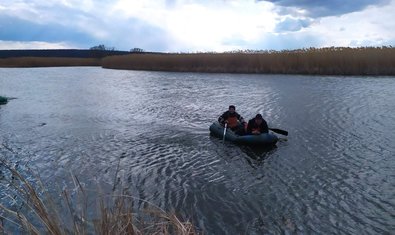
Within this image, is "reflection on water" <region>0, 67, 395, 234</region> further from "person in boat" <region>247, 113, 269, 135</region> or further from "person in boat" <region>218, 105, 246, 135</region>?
"person in boat" <region>218, 105, 246, 135</region>

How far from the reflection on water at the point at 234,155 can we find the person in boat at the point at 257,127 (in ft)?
2.07

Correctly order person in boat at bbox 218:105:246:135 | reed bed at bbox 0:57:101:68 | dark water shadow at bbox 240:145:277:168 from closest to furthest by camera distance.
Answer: dark water shadow at bbox 240:145:277:168 → person in boat at bbox 218:105:246:135 → reed bed at bbox 0:57:101:68

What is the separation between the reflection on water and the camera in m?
7.84

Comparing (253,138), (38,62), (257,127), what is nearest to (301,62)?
(257,127)

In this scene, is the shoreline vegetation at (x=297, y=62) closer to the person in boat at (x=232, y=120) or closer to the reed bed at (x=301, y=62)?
the reed bed at (x=301, y=62)

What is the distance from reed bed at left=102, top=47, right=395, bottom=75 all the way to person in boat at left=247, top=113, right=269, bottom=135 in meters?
20.1

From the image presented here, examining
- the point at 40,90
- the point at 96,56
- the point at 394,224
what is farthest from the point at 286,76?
the point at 96,56

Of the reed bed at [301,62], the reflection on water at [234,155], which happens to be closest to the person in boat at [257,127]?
the reflection on water at [234,155]

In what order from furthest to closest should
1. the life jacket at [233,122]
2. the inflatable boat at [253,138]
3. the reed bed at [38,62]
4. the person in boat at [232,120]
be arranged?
the reed bed at [38,62] < the life jacket at [233,122] < the person in boat at [232,120] < the inflatable boat at [253,138]

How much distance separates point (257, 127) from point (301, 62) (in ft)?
68.1

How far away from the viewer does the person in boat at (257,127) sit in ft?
43.0

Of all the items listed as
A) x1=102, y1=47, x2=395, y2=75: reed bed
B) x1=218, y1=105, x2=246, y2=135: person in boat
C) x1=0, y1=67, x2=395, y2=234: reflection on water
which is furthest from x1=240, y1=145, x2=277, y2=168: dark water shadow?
x1=102, y1=47, x2=395, y2=75: reed bed

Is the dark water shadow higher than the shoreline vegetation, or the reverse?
the shoreline vegetation

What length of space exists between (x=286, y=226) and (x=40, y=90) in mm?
28380
